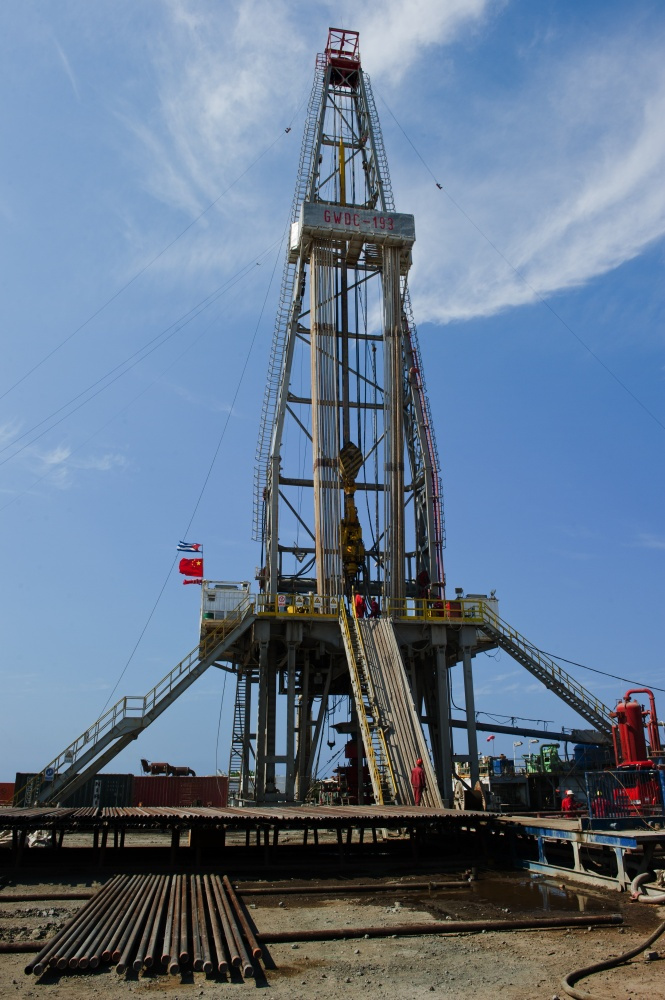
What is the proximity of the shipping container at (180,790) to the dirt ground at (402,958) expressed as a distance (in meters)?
15.6

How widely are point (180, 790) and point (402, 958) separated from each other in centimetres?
2033

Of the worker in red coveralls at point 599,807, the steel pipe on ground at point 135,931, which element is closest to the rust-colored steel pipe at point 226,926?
the steel pipe on ground at point 135,931

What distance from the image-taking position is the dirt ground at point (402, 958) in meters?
6.77

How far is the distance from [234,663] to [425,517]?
871cm

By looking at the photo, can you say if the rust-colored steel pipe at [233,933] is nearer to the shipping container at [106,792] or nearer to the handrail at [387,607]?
the handrail at [387,607]

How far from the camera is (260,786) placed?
75.2ft

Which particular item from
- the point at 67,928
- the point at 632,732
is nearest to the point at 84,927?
the point at 67,928

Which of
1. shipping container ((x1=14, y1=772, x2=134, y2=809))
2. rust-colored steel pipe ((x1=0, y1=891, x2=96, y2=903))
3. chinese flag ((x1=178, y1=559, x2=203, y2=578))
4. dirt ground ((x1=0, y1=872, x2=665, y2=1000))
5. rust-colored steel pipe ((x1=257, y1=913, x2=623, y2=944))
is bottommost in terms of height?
dirt ground ((x1=0, y1=872, x2=665, y2=1000))

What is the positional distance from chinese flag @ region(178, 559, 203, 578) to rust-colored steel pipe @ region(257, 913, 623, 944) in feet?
62.4

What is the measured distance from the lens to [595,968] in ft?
23.9

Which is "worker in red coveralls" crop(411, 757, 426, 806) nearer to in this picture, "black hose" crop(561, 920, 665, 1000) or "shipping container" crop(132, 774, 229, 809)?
"black hose" crop(561, 920, 665, 1000)

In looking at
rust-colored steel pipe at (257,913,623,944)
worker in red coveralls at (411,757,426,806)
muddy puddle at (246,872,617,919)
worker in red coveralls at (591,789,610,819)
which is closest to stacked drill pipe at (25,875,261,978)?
rust-colored steel pipe at (257,913,623,944)

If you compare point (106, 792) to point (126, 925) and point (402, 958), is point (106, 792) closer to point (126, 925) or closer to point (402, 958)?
point (126, 925)

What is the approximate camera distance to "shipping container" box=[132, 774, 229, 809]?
26344 millimetres
